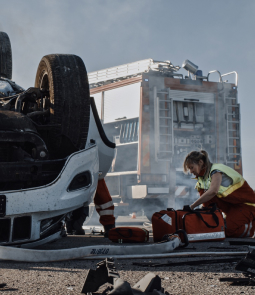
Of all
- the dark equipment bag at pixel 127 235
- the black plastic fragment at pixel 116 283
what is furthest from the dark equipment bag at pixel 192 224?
the black plastic fragment at pixel 116 283

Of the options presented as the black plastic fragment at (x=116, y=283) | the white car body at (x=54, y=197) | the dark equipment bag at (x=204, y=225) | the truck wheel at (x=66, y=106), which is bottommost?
the black plastic fragment at (x=116, y=283)

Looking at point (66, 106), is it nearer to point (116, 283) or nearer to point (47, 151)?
point (47, 151)

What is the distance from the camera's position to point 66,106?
3.83m

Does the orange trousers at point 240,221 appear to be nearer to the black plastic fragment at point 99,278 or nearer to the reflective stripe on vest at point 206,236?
the reflective stripe on vest at point 206,236

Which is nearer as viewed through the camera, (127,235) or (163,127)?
(127,235)

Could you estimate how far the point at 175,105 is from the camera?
9.98m

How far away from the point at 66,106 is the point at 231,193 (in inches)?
76.5

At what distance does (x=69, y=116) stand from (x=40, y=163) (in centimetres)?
63

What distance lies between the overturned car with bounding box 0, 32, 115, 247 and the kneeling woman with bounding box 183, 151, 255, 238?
1.01 m

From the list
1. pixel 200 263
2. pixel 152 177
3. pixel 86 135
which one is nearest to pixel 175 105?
pixel 152 177

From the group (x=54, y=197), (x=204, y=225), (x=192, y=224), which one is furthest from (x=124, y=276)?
(x=204, y=225)

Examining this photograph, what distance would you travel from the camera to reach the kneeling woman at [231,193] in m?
4.58

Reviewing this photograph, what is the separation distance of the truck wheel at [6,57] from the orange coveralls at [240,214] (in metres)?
2.95

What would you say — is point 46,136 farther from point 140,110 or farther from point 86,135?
point 140,110
